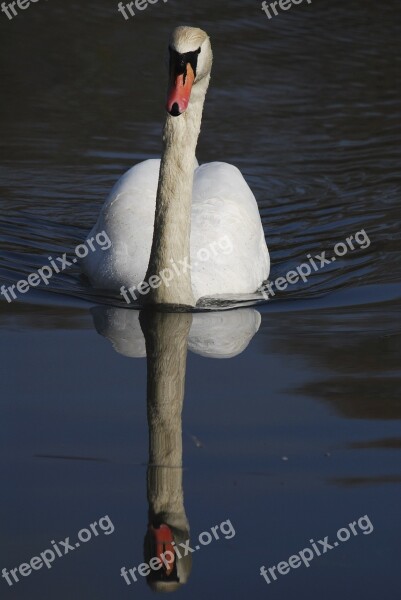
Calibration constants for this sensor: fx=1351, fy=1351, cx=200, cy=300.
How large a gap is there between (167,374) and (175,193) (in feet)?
4.47

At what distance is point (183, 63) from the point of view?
26.0 ft

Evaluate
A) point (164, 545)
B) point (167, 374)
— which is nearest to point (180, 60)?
point (167, 374)

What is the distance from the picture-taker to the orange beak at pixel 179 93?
7.72m

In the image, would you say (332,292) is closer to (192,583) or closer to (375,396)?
(375,396)

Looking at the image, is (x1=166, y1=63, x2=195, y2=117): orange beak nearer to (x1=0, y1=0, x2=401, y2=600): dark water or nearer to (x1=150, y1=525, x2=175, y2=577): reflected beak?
(x1=0, y1=0, x2=401, y2=600): dark water

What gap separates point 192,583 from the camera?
5543 mm

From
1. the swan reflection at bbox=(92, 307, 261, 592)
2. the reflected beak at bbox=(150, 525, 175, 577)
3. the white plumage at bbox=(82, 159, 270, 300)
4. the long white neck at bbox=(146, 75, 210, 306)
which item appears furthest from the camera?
the white plumage at bbox=(82, 159, 270, 300)

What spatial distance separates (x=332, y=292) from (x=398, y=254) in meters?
1.11

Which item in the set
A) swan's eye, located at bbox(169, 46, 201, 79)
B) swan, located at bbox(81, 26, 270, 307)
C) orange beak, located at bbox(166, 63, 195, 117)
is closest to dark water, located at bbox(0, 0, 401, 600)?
swan, located at bbox(81, 26, 270, 307)

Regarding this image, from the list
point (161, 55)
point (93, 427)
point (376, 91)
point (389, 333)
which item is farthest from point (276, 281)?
point (161, 55)

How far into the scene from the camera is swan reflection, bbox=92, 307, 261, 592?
5844mm

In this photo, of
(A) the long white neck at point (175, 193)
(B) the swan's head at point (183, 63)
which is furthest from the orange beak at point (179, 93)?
(A) the long white neck at point (175, 193)

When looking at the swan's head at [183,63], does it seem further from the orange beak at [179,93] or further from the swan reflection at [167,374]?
the swan reflection at [167,374]

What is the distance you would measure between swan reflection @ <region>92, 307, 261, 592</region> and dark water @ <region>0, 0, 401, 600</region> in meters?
0.02
